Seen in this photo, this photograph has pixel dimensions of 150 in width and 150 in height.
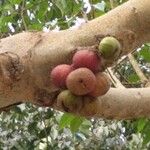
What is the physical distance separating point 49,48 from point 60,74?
8 centimetres

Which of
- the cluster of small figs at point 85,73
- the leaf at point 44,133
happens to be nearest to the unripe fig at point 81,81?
the cluster of small figs at point 85,73

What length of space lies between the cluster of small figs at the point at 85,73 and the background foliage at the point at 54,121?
2.50ft

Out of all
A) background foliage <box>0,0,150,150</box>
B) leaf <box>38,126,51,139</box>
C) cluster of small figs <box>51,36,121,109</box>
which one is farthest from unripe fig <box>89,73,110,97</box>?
leaf <box>38,126,51,139</box>

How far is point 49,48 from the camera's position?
29.3 inches

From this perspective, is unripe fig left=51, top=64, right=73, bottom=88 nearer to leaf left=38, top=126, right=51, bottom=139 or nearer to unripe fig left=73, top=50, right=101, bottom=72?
unripe fig left=73, top=50, right=101, bottom=72

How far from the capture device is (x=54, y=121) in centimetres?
290

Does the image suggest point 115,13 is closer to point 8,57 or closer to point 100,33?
point 100,33

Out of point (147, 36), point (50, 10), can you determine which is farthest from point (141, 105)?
point (50, 10)

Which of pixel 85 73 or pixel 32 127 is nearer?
pixel 85 73

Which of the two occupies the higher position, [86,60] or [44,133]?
[86,60]

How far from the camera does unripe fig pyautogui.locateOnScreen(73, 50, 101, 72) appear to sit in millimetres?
685

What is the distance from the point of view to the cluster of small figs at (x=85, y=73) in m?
0.67

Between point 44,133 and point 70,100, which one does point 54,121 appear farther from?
point 70,100

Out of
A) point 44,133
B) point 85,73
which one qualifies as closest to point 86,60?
point 85,73
